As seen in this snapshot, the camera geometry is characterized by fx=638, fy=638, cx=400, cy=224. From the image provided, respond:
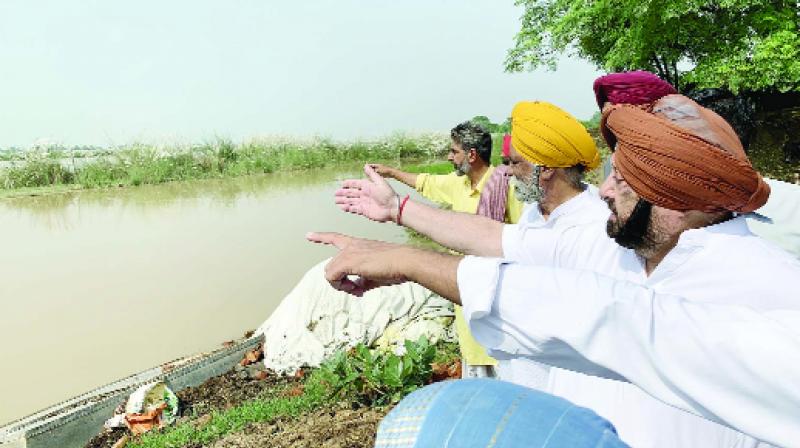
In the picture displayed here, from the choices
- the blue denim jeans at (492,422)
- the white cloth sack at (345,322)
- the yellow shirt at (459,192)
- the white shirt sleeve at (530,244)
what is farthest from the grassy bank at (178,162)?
the blue denim jeans at (492,422)

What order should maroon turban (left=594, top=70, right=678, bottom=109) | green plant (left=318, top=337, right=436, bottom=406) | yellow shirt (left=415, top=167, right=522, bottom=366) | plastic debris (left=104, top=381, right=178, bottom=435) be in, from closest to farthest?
maroon turban (left=594, top=70, right=678, bottom=109), yellow shirt (left=415, top=167, right=522, bottom=366), green plant (left=318, top=337, right=436, bottom=406), plastic debris (left=104, top=381, right=178, bottom=435)

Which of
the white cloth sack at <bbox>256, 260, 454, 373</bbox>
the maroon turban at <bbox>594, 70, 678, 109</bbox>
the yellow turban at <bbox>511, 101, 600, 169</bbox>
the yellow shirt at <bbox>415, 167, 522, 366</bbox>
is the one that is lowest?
the white cloth sack at <bbox>256, 260, 454, 373</bbox>

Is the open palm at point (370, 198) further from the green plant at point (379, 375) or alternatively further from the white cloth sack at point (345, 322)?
the white cloth sack at point (345, 322)

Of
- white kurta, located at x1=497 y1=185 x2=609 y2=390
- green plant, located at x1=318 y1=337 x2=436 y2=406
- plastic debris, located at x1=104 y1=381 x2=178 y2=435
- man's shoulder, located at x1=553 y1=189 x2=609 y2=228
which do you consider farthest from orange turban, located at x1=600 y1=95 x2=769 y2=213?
plastic debris, located at x1=104 y1=381 x2=178 y2=435

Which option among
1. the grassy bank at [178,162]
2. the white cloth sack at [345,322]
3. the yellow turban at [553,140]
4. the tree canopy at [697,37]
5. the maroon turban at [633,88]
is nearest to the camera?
the maroon turban at [633,88]

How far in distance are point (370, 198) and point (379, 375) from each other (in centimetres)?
234

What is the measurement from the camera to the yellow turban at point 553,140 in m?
2.72

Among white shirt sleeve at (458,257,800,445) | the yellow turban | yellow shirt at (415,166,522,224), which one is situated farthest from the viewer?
yellow shirt at (415,166,522,224)

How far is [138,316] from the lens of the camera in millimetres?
9352

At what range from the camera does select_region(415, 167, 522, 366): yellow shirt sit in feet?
10.8

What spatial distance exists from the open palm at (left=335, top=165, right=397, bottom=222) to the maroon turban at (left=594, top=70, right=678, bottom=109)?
101 cm

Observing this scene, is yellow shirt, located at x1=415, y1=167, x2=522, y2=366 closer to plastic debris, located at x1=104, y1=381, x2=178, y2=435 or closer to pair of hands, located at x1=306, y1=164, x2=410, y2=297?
pair of hands, located at x1=306, y1=164, x2=410, y2=297

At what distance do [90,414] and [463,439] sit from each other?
4.81m

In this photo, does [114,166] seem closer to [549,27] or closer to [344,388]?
[549,27]
